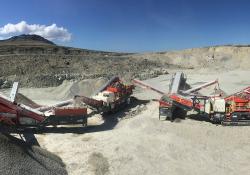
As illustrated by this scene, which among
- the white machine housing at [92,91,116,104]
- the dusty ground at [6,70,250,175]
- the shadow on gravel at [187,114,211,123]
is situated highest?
the white machine housing at [92,91,116,104]

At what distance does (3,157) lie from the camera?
12.0 metres

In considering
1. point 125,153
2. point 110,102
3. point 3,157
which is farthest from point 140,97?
point 3,157

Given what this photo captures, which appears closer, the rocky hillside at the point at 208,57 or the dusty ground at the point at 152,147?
the dusty ground at the point at 152,147

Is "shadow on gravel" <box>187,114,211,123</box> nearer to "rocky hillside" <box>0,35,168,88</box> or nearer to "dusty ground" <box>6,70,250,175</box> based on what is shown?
"dusty ground" <box>6,70,250,175</box>

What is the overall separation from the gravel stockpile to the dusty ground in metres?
0.64

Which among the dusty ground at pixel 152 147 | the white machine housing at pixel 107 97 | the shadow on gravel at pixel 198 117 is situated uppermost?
the white machine housing at pixel 107 97

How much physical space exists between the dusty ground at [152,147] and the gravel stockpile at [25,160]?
64 cm

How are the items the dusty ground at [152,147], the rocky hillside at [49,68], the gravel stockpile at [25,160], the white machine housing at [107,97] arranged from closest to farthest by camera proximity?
the gravel stockpile at [25,160] < the dusty ground at [152,147] < the white machine housing at [107,97] < the rocky hillside at [49,68]

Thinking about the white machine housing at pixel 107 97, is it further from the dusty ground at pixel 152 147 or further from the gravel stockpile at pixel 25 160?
the gravel stockpile at pixel 25 160

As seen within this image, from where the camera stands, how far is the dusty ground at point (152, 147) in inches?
537

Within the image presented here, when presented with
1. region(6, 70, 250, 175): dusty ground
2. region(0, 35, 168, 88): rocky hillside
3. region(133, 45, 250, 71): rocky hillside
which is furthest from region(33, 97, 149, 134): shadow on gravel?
region(133, 45, 250, 71): rocky hillside

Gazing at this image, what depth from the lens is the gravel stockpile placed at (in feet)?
38.5

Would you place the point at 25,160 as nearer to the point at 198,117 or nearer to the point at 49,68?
the point at 198,117

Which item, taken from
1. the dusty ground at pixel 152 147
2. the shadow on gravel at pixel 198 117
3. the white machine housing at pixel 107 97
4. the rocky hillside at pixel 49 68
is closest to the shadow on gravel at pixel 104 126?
the dusty ground at pixel 152 147
